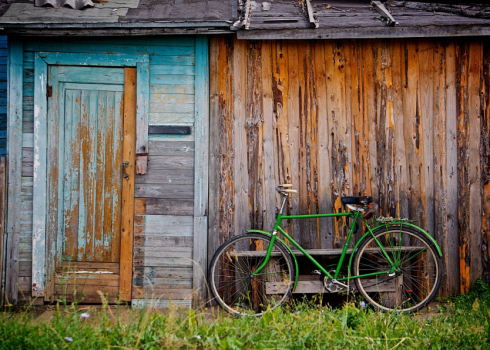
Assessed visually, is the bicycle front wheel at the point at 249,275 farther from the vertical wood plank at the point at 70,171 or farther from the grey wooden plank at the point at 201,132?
the vertical wood plank at the point at 70,171

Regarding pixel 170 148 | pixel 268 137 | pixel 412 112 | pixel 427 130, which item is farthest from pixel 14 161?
pixel 427 130

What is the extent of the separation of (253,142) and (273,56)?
40.3 inches

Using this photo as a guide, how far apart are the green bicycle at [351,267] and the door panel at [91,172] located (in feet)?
4.56

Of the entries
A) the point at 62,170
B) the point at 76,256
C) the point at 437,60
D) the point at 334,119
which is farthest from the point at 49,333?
the point at 437,60

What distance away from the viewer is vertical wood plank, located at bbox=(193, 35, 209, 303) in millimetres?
5070

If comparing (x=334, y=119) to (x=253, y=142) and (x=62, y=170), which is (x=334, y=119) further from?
(x=62, y=170)

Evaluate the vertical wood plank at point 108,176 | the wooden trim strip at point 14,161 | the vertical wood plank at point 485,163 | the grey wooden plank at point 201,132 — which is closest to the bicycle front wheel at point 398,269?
the vertical wood plank at point 485,163

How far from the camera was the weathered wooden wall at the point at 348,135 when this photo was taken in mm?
5176

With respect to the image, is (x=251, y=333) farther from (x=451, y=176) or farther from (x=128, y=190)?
(x=451, y=176)

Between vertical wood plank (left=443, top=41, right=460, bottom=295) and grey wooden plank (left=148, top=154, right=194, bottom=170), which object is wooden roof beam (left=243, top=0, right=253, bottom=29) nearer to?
grey wooden plank (left=148, top=154, right=194, bottom=170)

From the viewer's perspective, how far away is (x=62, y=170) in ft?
16.8

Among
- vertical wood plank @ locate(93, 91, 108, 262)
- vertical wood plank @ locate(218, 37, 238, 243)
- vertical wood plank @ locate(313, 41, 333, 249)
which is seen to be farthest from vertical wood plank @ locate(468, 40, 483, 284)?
vertical wood plank @ locate(93, 91, 108, 262)

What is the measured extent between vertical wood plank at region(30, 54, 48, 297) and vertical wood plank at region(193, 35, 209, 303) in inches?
66.7

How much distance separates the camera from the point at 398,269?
4832 millimetres
